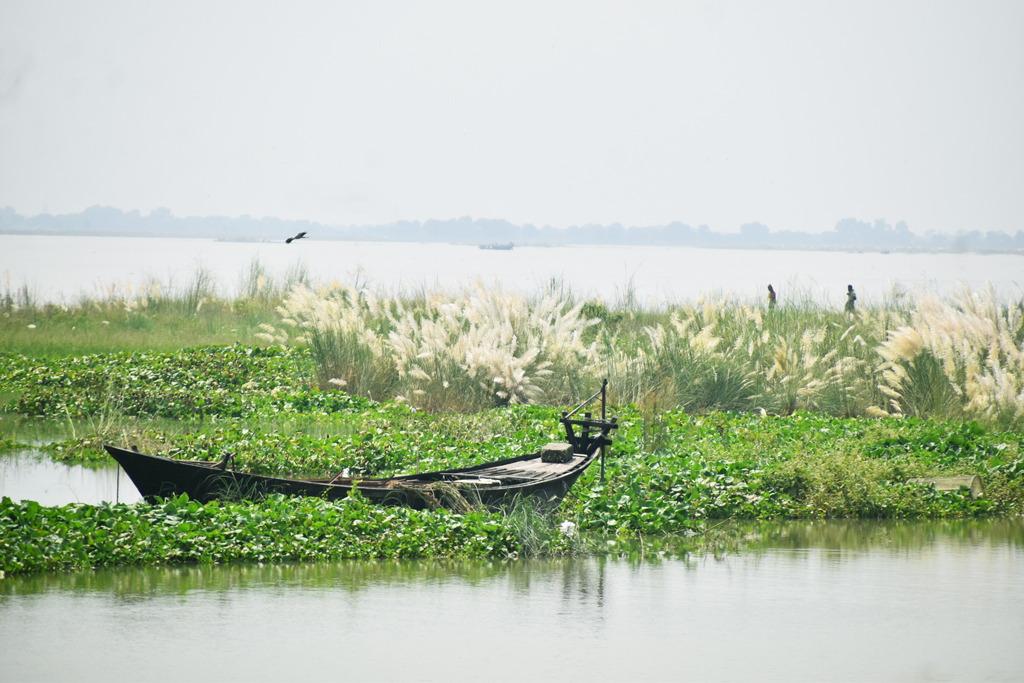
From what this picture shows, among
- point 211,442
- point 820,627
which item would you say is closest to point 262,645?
point 820,627

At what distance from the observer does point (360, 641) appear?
6195mm

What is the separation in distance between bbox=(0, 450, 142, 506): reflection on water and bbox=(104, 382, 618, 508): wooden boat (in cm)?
126

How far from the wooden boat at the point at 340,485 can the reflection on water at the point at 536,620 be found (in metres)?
0.86

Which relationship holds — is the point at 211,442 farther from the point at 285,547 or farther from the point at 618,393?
the point at 618,393

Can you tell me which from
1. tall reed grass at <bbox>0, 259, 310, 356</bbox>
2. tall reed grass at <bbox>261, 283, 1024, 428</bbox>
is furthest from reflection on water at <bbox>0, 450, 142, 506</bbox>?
tall reed grass at <bbox>0, 259, 310, 356</bbox>

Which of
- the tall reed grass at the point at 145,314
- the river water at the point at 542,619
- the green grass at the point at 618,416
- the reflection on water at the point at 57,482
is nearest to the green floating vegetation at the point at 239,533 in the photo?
the green grass at the point at 618,416

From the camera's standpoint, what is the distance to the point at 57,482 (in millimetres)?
10883

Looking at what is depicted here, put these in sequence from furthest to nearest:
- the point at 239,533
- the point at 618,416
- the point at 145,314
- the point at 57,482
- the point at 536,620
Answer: the point at 145,314 < the point at 618,416 < the point at 57,482 < the point at 239,533 < the point at 536,620

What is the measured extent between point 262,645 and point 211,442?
6260 mm

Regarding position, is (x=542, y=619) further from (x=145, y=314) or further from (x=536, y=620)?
(x=145, y=314)

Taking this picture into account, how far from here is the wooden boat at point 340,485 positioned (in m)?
8.59

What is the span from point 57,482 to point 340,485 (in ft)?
12.5

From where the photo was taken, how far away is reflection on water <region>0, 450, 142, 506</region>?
33.3 feet

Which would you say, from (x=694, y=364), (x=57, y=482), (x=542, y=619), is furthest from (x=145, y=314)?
(x=542, y=619)
